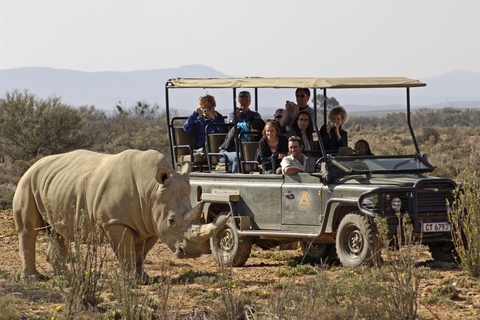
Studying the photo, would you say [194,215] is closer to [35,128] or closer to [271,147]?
[271,147]

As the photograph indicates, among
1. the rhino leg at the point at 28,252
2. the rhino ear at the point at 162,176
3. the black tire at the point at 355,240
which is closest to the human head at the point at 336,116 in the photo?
the black tire at the point at 355,240

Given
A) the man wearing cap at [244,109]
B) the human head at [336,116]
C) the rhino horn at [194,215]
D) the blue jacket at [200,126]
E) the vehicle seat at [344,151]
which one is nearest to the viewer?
the rhino horn at [194,215]

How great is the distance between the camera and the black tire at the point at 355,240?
30.9ft

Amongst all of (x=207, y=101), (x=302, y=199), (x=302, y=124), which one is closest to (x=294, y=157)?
(x=302, y=199)

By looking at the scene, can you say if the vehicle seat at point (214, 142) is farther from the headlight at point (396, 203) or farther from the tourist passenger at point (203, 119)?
the headlight at point (396, 203)

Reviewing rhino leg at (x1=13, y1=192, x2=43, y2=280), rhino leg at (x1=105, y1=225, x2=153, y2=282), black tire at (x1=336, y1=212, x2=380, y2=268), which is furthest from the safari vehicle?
rhino leg at (x1=13, y1=192, x2=43, y2=280)

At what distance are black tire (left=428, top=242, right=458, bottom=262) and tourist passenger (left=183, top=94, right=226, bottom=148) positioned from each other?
13.5 ft

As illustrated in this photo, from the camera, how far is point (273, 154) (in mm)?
10961

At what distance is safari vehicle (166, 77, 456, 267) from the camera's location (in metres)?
9.46

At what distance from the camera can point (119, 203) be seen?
9.27 m

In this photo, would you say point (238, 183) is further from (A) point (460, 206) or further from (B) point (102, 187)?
(A) point (460, 206)

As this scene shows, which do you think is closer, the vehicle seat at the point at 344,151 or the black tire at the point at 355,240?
the black tire at the point at 355,240

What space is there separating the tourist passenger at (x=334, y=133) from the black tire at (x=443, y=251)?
207 cm

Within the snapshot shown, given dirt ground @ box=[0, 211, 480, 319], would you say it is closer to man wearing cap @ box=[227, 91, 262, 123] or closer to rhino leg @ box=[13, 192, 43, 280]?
rhino leg @ box=[13, 192, 43, 280]
